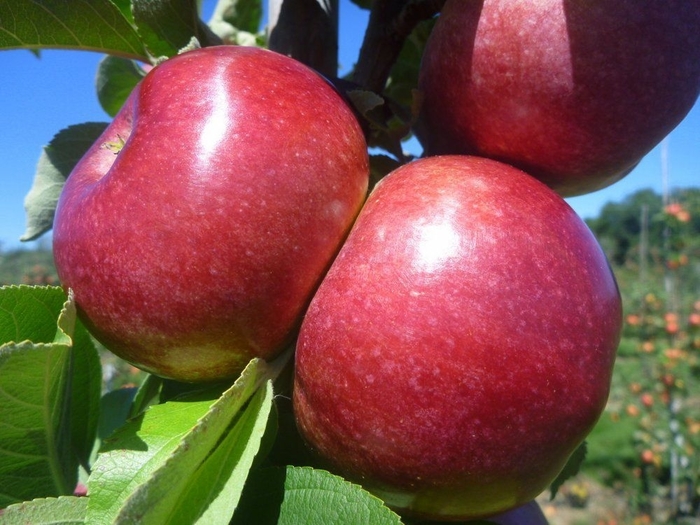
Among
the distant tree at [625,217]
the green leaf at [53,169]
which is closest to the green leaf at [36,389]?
the green leaf at [53,169]

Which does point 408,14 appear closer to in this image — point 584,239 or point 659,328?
point 584,239

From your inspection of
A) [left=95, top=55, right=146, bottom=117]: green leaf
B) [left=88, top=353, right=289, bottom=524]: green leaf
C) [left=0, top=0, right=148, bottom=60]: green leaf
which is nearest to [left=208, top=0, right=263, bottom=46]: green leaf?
[left=95, top=55, right=146, bottom=117]: green leaf

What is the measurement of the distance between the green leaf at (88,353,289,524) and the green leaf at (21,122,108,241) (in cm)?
58

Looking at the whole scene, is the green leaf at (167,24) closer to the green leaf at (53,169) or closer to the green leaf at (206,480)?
the green leaf at (53,169)

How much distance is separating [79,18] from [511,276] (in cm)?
70

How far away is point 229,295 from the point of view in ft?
2.15

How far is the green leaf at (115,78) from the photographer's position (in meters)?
1.21

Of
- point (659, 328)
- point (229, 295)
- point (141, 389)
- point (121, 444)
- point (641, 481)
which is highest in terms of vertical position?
point (229, 295)

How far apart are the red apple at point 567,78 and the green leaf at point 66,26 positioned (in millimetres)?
469

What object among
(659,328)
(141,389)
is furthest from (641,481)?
(141,389)

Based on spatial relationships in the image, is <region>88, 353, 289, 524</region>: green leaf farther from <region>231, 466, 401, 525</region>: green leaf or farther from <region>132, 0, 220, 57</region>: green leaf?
<region>132, 0, 220, 57</region>: green leaf

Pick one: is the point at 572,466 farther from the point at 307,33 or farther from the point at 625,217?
the point at 625,217

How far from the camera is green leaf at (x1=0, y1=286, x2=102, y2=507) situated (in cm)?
66

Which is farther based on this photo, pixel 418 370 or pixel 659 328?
pixel 659 328
